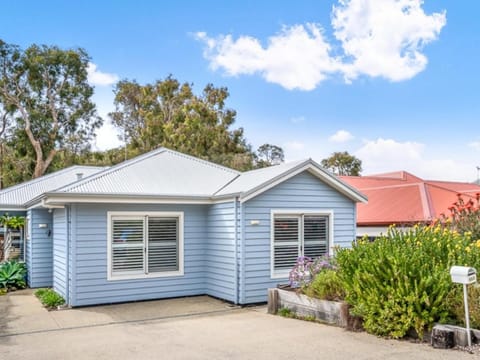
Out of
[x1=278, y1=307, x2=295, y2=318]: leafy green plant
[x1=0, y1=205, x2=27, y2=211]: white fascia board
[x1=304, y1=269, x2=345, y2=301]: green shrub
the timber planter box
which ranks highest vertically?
[x1=0, y1=205, x2=27, y2=211]: white fascia board

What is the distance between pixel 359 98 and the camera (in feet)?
64.3

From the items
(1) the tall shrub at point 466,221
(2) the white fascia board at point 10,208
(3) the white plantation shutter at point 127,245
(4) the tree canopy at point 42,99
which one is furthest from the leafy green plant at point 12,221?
(4) the tree canopy at point 42,99

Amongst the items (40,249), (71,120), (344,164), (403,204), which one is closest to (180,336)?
(40,249)

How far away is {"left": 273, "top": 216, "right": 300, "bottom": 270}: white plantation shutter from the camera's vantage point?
10188 mm

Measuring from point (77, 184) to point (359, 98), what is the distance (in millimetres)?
13605

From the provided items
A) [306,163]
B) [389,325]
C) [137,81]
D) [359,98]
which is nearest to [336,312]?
[389,325]

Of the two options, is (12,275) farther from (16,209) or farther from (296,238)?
(296,238)

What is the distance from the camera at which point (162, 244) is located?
10414 millimetres

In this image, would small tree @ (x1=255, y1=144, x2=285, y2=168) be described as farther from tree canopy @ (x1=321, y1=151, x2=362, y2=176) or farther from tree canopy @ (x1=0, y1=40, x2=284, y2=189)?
tree canopy @ (x1=321, y1=151, x2=362, y2=176)

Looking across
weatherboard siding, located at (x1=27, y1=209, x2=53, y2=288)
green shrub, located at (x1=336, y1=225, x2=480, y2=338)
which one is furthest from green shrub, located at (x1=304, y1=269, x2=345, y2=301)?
weatherboard siding, located at (x1=27, y1=209, x2=53, y2=288)

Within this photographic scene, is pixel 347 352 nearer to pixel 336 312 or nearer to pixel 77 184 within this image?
pixel 336 312

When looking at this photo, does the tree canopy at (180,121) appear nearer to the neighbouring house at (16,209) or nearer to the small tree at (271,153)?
the small tree at (271,153)

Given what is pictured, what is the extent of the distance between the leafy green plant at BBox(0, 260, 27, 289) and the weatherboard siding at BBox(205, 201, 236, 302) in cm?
599

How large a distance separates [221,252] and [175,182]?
224cm
